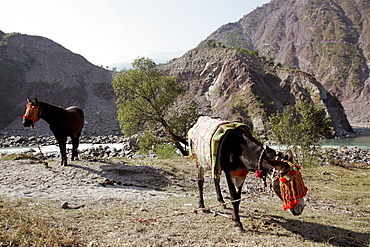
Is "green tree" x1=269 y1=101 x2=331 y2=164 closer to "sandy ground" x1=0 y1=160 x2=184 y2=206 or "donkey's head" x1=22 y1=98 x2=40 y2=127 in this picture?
"sandy ground" x1=0 y1=160 x2=184 y2=206

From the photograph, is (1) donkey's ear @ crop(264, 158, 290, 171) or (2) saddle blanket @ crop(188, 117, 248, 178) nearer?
(1) donkey's ear @ crop(264, 158, 290, 171)

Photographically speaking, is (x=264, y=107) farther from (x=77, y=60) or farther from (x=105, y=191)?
(x=77, y=60)

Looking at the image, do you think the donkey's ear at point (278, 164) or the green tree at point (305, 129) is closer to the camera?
the donkey's ear at point (278, 164)

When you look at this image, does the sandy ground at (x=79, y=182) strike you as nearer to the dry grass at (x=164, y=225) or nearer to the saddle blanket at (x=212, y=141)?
the dry grass at (x=164, y=225)

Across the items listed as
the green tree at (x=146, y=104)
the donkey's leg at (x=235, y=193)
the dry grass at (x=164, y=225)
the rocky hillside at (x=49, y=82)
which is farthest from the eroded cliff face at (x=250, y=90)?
the donkey's leg at (x=235, y=193)

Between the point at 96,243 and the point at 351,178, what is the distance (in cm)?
1226

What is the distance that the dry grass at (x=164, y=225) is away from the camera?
3.59 meters

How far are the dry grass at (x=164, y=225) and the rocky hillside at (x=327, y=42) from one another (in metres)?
60.5

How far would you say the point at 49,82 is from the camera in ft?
204

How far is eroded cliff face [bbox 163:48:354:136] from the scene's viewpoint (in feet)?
146

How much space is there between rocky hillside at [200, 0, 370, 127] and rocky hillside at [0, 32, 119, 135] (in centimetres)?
4284

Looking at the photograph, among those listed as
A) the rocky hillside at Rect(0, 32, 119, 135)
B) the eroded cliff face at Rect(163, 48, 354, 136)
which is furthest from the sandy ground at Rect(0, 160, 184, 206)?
the rocky hillside at Rect(0, 32, 119, 135)

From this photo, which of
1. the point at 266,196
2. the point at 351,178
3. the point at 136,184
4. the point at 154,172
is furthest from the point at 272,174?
the point at 351,178

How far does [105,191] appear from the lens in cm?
688
